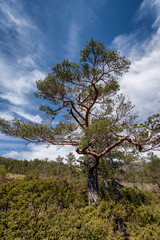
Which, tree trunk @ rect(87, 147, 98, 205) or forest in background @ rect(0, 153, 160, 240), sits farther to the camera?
tree trunk @ rect(87, 147, 98, 205)

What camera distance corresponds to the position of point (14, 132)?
6387 mm

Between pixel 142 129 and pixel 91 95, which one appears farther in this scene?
pixel 91 95

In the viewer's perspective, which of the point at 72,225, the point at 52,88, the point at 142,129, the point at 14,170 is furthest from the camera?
the point at 14,170

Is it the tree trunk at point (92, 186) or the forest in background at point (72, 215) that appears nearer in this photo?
the forest in background at point (72, 215)

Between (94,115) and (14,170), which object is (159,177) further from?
(14,170)

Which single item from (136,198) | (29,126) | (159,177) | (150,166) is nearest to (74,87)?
(29,126)

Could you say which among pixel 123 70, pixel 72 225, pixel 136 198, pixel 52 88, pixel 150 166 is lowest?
pixel 136 198

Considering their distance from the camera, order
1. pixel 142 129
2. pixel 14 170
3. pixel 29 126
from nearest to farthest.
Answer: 1. pixel 142 129
2. pixel 29 126
3. pixel 14 170

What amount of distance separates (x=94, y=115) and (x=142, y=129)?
3.78 metres

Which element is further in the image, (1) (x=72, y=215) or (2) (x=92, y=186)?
(2) (x=92, y=186)

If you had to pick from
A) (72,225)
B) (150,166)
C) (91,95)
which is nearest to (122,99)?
(91,95)

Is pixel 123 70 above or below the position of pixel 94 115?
above

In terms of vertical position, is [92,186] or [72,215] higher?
[92,186]

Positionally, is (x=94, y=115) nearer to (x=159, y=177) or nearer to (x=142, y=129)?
(x=142, y=129)
